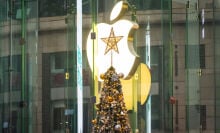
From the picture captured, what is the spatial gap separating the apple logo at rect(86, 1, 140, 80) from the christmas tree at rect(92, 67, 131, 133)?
4.31 ft

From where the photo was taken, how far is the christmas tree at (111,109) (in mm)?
10094

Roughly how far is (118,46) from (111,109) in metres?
1.79

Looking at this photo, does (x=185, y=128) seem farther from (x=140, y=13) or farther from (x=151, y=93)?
(x=140, y=13)

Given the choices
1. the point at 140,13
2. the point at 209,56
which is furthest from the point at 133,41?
the point at 209,56

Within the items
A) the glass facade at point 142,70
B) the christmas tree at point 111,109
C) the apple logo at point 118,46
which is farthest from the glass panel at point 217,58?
the christmas tree at point 111,109

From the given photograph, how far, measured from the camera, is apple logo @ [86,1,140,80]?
453 inches

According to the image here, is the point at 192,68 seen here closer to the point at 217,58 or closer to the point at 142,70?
the point at 217,58

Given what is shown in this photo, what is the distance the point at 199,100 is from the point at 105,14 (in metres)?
2.64

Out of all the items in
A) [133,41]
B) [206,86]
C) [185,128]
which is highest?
[133,41]

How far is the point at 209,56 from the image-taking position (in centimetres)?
1259

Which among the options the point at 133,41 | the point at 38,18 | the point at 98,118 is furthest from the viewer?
the point at 38,18

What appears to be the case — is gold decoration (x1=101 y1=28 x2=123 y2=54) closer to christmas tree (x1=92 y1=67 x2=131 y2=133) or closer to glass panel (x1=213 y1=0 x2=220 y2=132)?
christmas tree (x1=92 y1=67 x2=131 y2=133)

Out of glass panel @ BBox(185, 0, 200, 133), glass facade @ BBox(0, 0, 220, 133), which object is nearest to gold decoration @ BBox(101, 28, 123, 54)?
glass facade @ BBox(0, 0, 220, 133)

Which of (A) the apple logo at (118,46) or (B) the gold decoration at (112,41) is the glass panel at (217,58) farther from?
(B) the gold decoration at (112,41)
